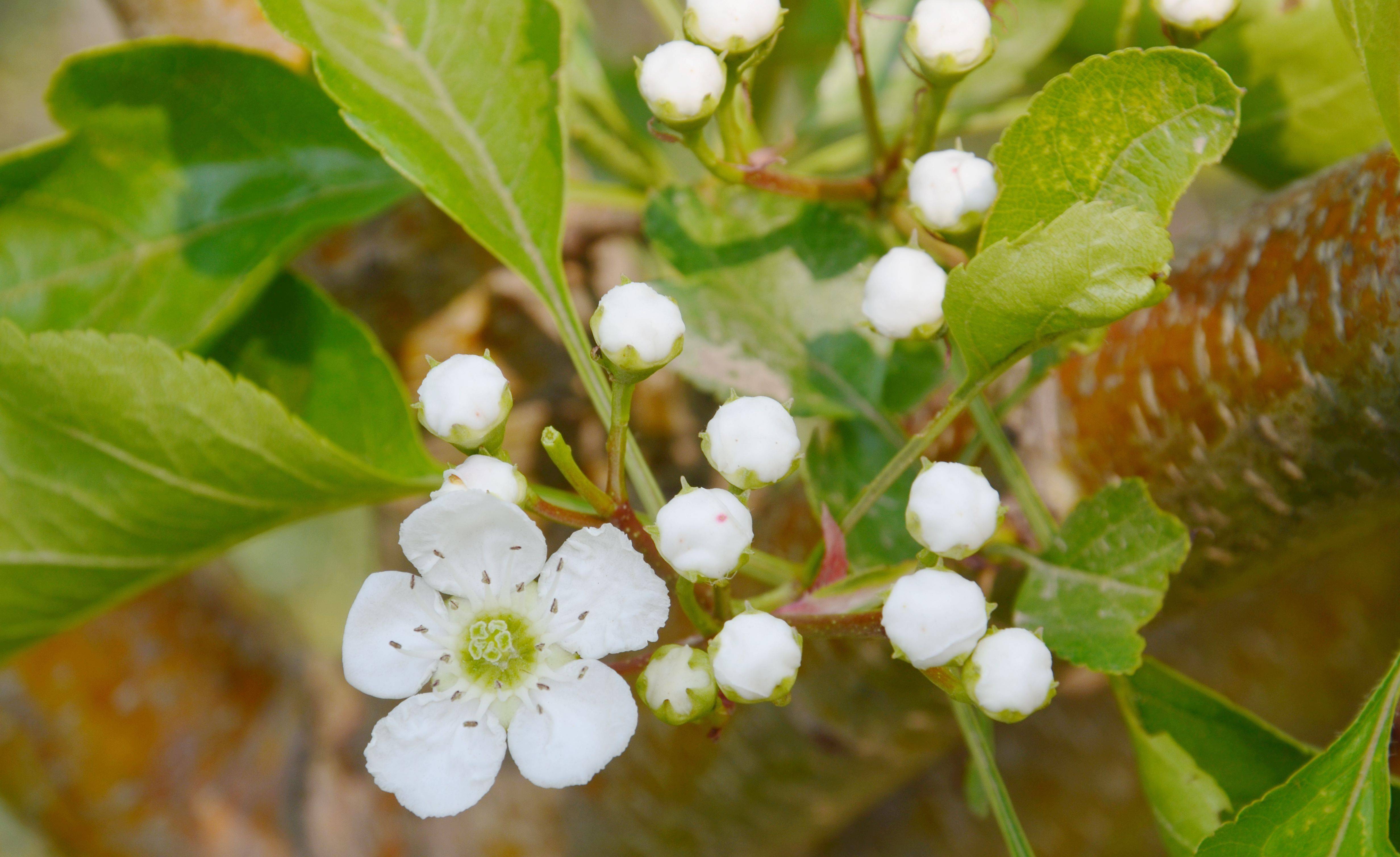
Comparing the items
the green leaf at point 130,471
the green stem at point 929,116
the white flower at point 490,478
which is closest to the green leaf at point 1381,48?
the green stem at point 929,116

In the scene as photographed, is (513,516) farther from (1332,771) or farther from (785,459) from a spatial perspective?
(1332,771)

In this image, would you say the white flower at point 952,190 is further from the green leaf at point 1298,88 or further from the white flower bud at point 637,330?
the green leaf at point 1298,88

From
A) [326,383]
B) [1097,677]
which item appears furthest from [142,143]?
[1097,677]

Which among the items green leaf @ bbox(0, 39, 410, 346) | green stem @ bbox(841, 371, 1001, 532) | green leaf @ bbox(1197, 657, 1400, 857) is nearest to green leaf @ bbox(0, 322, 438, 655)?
green leaf @ bbox(0, 39, 410, 346)

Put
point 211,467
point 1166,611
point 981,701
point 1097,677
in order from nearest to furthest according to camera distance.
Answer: point 981,701, point 211,467, point 1166,611, point 1097,677

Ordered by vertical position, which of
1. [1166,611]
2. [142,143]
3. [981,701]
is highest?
[142,143]

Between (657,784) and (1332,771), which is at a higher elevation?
(1332,771)

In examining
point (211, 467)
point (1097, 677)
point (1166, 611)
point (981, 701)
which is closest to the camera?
point (981, 701)

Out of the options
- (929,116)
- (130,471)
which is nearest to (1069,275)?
(929,116)
